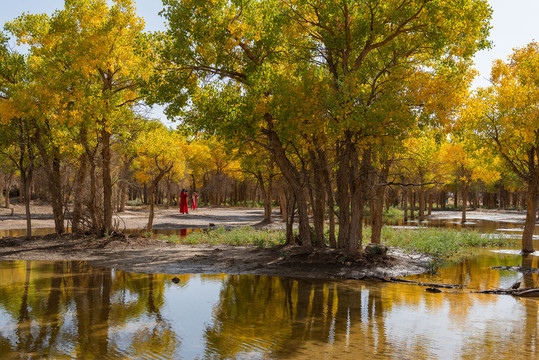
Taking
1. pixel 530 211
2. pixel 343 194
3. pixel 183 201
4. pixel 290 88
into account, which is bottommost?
pixel 530 211

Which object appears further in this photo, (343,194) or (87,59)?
(87,59)

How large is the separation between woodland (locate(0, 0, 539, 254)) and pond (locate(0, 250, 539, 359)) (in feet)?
13.2

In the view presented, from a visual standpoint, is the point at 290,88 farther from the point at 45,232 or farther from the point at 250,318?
the point at 45,232

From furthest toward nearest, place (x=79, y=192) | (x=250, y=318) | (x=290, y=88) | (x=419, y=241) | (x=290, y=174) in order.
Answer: (x=419, y=241) < (x=79, y=192) < (x=290, y=174) < (x=290, y=88) < (x=250, y=318)

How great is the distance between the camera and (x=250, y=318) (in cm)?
995

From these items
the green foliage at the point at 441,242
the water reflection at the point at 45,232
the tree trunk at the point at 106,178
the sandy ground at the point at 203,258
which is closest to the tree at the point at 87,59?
the tree trunk at the point at 106,178

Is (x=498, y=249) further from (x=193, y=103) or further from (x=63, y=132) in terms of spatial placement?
(x=63, y=132)

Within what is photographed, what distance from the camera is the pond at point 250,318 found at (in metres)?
7.83

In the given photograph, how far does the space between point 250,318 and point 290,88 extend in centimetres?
687

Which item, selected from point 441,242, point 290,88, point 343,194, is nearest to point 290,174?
point 343,194

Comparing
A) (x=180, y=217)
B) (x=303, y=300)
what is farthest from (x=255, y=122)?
(x=180, y=217)

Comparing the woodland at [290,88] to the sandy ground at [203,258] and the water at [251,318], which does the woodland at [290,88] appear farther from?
the water at [251,318]

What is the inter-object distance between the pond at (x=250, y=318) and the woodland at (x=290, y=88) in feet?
13.2

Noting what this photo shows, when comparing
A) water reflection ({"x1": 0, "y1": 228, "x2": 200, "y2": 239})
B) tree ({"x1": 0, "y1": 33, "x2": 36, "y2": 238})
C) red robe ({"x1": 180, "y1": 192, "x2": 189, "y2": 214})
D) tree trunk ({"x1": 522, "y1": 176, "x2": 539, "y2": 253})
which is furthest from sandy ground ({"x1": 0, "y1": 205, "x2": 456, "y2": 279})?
red robe ({"x1": 180, "y1": 192, "x2": 189, "y2": 214})
